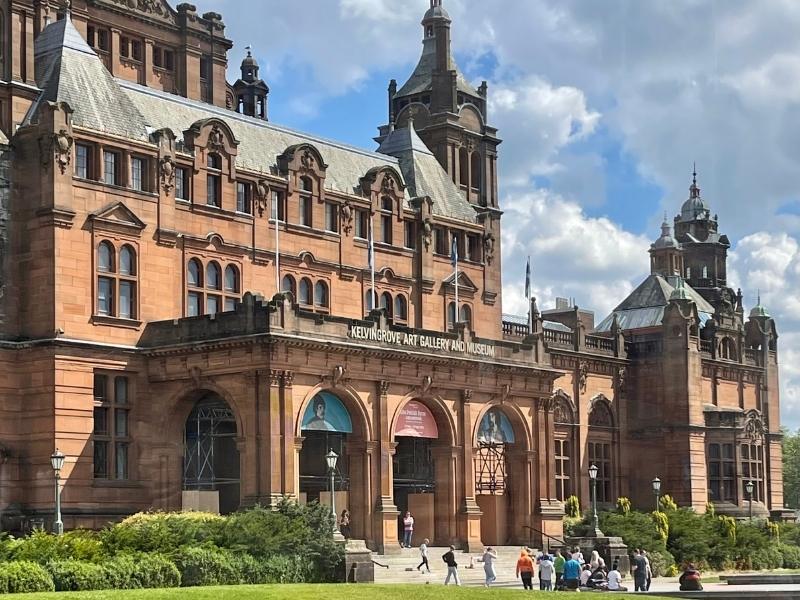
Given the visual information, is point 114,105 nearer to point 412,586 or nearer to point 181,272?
point 181,272

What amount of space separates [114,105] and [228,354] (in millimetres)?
12505

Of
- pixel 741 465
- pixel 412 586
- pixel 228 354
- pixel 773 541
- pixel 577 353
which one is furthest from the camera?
pixel 741 465

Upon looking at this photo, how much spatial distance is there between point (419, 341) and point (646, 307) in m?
40.5

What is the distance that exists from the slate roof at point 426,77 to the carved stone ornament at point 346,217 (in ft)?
47.2

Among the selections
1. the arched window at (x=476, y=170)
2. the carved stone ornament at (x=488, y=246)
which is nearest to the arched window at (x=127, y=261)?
the carved stone ornament at (x=488, y=246)

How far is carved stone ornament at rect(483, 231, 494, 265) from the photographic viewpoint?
85.9 m

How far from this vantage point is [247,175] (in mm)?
72375

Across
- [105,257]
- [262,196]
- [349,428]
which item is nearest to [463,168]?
[262,196]

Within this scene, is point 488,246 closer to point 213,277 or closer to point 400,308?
point 400,308

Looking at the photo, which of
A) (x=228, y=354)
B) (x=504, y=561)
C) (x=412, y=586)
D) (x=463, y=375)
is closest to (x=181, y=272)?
(x=228, y=354)

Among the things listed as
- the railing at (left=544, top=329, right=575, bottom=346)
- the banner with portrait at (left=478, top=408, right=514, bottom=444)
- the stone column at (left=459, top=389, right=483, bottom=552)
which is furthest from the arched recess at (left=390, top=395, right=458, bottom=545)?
the railing at (left=544, top=329, right=575, bottom=346)

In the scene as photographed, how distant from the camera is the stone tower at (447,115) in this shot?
88.0 meters

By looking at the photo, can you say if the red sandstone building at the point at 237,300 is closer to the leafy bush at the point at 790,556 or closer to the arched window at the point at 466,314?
the arched window at the point at 466,314

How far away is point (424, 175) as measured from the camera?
84.6m
